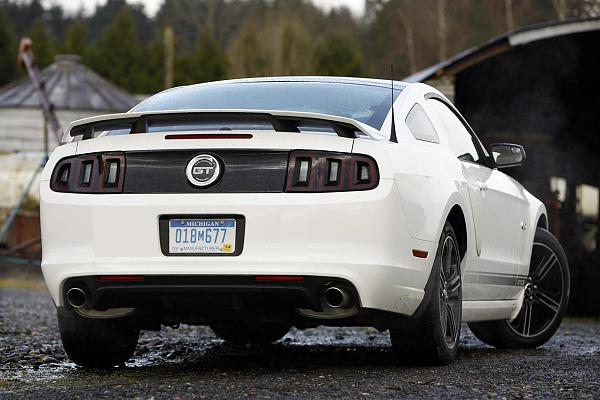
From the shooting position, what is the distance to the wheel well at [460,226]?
21.8ft

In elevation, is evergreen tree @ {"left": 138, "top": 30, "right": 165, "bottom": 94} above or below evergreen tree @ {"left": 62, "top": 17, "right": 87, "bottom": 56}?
below

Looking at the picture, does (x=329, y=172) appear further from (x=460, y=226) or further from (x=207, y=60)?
(x=207, y=60)

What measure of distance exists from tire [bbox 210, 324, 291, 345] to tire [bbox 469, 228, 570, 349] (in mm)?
1299

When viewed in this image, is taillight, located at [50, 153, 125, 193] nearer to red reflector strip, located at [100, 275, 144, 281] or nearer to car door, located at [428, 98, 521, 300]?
red reflector strip, located at [100, 275, 144, 281]

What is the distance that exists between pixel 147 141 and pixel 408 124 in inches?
55.3

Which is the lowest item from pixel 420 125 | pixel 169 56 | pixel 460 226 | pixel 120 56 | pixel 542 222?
pixel 542 222

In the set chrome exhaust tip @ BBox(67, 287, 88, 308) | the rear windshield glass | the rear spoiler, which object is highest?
the rear windshield glass

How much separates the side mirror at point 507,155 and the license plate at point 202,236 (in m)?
2.69

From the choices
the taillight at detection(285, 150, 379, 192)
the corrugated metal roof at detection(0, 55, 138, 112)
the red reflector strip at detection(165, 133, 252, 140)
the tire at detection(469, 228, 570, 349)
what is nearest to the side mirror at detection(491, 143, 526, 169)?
the tire at detection(469, 228, 570, 349)

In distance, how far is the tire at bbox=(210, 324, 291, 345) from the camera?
27.0 ft

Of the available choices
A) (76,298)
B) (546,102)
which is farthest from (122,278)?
(546,102)

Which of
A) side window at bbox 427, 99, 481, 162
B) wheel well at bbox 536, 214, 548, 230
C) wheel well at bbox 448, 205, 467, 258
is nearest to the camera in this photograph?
wheel well at bbox 448, 205, 467, 258

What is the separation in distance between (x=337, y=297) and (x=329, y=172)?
581 millimetres

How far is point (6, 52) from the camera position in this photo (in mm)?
71812
